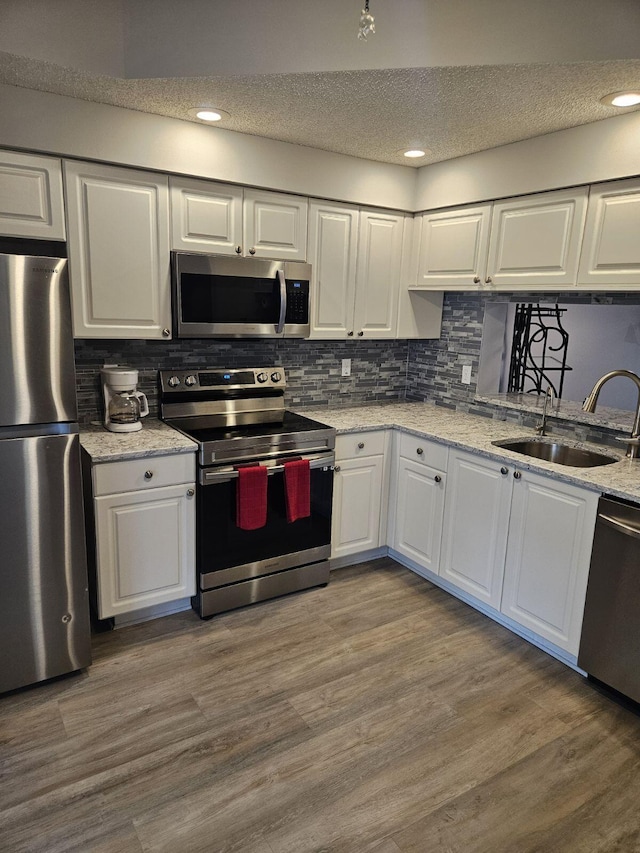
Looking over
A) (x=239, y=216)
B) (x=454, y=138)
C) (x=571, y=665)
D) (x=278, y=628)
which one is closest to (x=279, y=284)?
(x=239, y=216)

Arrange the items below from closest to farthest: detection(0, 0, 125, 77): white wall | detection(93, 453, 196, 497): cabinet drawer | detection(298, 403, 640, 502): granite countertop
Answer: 1. detection(0, 0, 125, 77): white wall
2. detection(298, 403, 640, 502): granite countertop
3. detection(93, 453, 196, 497): cabinet drawer

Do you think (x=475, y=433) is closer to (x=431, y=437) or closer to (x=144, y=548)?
(x=431, y=437)

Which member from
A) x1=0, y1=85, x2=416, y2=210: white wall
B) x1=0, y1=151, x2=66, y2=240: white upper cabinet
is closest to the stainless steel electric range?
x1=0, y1=151, x2=66, y2=240: white upper cabinet

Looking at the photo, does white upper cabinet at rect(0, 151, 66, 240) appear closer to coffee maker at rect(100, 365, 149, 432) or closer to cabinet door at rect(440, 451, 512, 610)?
coffee maker at rect(100, 365, 149, 432)

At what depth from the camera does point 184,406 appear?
3.01m

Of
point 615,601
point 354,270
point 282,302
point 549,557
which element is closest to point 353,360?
point 354,270

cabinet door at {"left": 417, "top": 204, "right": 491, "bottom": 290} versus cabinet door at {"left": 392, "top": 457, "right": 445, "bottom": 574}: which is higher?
cabinet door at {"left": 417, "top": 204, "right": 491, "bottom": 290}

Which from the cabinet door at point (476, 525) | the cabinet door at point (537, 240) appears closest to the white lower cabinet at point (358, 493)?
the cabinet door at point (476, 525)

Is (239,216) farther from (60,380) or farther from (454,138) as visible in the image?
(60,380)

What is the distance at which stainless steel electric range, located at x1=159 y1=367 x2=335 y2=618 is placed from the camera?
267 cm

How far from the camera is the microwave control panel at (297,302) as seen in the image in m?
3.03

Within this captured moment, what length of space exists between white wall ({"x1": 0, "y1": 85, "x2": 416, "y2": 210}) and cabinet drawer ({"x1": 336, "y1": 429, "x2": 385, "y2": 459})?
1319 millimetres

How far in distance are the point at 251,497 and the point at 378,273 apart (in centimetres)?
162

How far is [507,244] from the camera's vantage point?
9.57 feet
